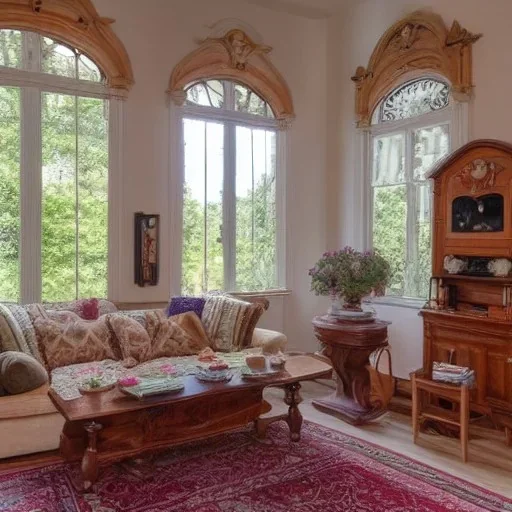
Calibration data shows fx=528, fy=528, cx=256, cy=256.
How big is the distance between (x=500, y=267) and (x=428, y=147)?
1.53 metres

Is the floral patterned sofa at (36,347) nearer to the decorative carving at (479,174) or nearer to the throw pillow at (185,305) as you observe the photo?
the throw pillow at (185,305)

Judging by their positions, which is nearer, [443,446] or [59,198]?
[443,446]

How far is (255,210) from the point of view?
5980 mm

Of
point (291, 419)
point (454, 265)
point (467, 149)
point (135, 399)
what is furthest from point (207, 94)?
point (135, 399)

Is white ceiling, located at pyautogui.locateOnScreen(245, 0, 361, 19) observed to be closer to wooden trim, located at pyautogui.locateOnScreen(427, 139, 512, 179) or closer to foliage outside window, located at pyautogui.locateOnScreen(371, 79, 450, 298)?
foliage outside window, located at pyautogui.locateOnScreen(371, 79, 450, 298)

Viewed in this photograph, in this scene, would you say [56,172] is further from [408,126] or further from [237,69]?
[408,126]

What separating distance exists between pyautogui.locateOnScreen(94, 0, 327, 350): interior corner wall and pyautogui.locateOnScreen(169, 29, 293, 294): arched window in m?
0.14

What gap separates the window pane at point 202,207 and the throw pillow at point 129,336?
1011 millimetres

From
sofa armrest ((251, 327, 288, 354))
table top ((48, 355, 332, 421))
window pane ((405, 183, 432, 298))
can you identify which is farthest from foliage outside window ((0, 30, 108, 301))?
window pane ((405, 183, 432, 298))

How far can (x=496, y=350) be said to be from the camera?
4.05 m

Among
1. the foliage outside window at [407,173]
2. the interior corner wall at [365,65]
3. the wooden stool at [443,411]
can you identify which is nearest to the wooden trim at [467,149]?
the interior corner wall at [365,65]

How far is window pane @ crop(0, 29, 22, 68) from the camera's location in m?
4.68

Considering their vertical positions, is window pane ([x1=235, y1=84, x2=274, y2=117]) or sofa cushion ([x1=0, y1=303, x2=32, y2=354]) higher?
window pane ([x1=235, y1=84, x2=274, y2=117])

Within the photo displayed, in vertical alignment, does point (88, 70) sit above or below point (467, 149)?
above
